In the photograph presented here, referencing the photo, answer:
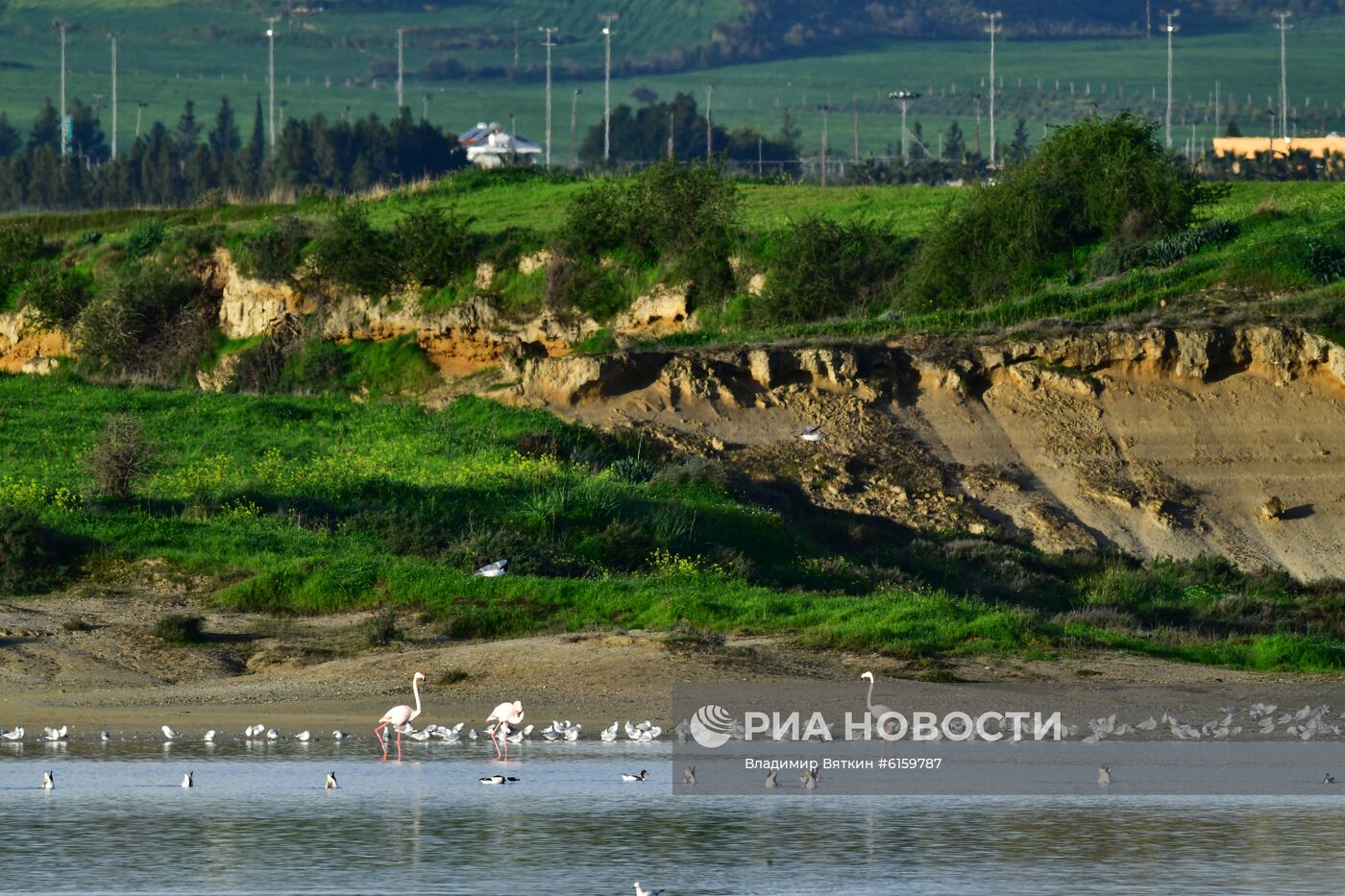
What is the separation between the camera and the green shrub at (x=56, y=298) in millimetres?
47844

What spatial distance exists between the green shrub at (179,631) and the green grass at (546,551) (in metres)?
1.27

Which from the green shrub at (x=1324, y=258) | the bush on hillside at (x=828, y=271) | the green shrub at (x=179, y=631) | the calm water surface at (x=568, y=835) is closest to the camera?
the calm water surface at (x=568, y=835)

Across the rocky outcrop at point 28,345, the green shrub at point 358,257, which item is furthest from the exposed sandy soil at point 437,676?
the rocky outcrop at point 28,345

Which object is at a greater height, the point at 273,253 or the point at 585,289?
the point at 273,253

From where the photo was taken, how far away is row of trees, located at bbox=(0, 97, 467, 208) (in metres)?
111

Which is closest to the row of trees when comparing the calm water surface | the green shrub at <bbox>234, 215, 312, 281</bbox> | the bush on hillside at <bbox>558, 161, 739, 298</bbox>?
the green shrub at <bbox>234, 215, 312, 281</bbox>

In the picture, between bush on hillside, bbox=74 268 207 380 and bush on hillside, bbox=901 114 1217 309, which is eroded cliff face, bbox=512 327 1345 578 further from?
bush on hillside, bbox=74 268 207 380

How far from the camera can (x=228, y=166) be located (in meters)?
121

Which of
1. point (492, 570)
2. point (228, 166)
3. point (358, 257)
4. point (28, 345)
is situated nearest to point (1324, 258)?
point (358, 257)

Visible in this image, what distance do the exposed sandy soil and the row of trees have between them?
278ft

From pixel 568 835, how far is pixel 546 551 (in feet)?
34.6

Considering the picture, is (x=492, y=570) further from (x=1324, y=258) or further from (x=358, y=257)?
(x=358, y=257)

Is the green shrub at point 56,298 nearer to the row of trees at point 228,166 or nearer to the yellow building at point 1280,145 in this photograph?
the row of trees at point 228,166

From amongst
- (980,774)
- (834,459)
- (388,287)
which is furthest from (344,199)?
(980,774)
